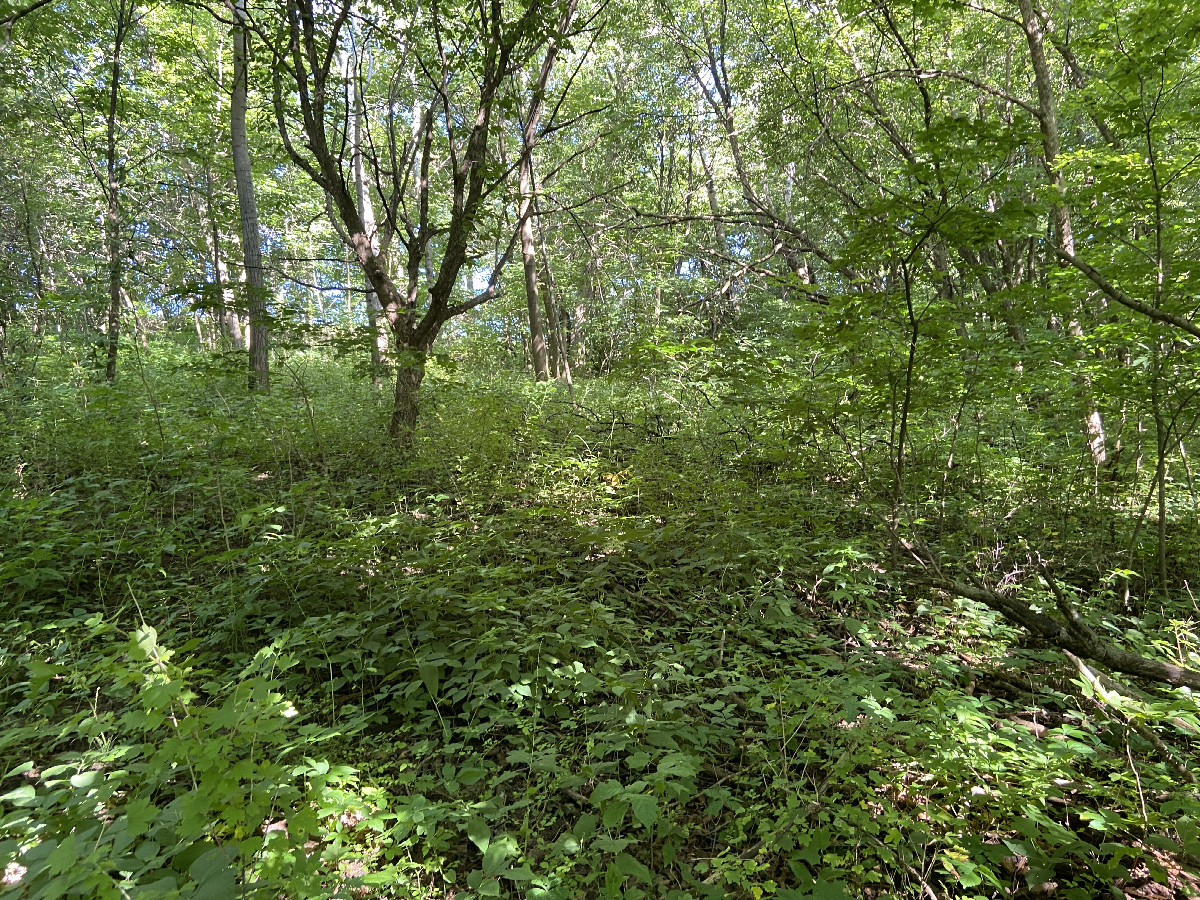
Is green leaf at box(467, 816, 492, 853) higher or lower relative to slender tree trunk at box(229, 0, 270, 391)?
lower

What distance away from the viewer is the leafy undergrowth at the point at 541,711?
1.74 metres

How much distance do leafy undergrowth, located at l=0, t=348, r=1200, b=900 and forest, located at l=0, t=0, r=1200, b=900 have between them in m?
0.03

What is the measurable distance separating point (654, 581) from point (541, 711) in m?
Answer: 1.43

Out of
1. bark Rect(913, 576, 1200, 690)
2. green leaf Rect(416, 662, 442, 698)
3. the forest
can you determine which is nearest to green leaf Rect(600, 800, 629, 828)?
the forest

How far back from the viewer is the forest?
185 centimetres

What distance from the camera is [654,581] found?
390 centimetres

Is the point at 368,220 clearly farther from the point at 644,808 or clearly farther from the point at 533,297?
the point at 644,808

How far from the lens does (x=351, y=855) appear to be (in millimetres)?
1816

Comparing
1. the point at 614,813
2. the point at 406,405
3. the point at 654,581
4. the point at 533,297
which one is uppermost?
the point at 533,297

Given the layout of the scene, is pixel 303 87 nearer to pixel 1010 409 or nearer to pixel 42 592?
pixel 42 592

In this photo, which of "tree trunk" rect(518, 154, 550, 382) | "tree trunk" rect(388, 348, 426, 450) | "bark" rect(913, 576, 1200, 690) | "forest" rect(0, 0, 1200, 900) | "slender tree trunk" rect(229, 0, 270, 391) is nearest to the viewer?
"forest" rect(0, 0, 1200, 900)

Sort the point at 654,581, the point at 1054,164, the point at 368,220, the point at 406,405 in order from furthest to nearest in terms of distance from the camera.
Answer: the point at 368,220 < the point at 406,405 < the point at 1054,164 < the point at 654,581

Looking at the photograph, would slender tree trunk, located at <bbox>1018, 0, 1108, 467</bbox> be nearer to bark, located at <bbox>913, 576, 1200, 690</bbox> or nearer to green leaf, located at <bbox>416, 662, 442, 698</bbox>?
bark, located at <bbox>913, 576, 1200, 690</bbox>

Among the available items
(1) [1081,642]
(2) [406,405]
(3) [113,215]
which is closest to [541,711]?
(1) [1081,642]
